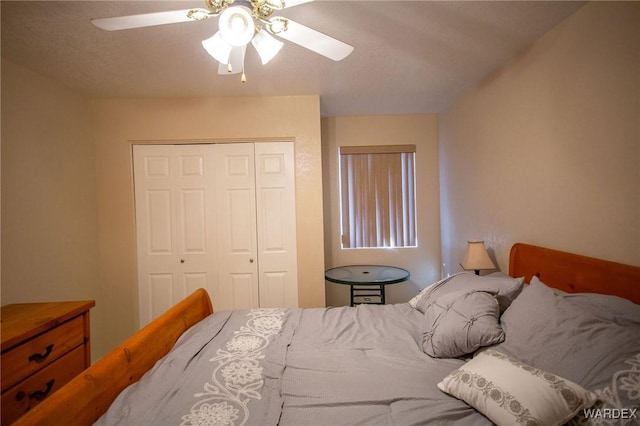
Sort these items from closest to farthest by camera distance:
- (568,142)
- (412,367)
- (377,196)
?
(412,367) < (568,142) < (377,196)

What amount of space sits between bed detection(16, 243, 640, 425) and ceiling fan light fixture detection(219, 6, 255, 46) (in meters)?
1.40

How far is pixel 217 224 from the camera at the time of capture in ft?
9.16

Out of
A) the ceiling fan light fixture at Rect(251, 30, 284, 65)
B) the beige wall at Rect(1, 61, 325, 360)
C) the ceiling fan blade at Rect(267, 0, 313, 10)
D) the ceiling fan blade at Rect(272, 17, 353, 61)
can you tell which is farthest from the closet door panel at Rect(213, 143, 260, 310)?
the ceiling fan blade at Rect(267, 0, 313, 10)

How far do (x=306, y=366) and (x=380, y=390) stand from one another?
349 mm

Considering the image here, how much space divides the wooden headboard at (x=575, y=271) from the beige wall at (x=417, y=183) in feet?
→ 4.89

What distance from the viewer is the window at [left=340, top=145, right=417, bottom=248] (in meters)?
3.44

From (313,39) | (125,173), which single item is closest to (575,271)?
(313,39)

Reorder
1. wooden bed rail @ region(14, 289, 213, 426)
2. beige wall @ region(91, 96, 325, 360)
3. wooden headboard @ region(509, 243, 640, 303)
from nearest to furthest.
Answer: wooden bed rail @ region(14, 289, 213, 426)
wooden headboard @ region(509, 243, 640, 303)
beige wall @ region(91, 96, 325, 360)

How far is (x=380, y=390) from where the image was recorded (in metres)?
1.07

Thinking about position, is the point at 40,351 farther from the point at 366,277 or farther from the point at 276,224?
the point at 366,277

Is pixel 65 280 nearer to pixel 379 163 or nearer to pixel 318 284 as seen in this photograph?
pixel 318 284

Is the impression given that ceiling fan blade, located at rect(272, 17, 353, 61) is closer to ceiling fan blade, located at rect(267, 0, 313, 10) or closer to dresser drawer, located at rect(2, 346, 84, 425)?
ceiling fan blade, located at rect(267, 0, 313, 10)

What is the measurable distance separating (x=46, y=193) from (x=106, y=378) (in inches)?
76.6

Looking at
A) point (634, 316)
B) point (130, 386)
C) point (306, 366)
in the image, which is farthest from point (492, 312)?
point (130, 386)
